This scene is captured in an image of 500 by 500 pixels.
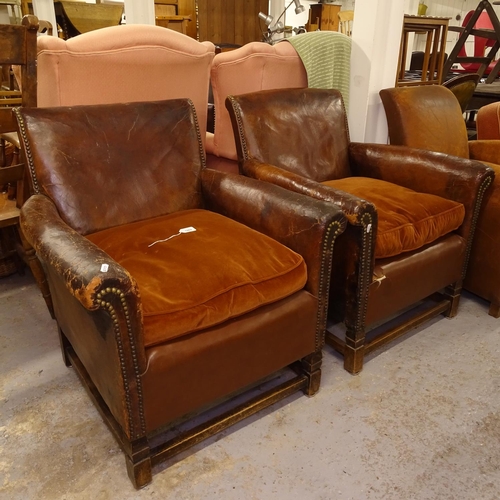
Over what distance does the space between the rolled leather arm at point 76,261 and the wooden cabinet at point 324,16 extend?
6.48 metres

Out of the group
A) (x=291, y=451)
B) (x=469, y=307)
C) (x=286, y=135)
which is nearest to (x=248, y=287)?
(x=291, y=451)

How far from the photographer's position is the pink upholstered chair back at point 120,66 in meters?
1.69

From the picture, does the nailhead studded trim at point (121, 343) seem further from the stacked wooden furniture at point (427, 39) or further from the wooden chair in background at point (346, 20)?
the wooden chair in background at point (346, 20)

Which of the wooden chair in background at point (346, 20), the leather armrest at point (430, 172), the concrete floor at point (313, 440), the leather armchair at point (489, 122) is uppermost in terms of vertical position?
the wooden chair in background at point (346, 20)

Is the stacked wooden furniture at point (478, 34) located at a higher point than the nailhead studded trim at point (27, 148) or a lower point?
higher

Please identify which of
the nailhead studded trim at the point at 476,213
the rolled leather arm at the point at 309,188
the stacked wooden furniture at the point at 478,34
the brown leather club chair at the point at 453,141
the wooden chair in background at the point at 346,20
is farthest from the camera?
the wooden chair in background at the point at 346,20

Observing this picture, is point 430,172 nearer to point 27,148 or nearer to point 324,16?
point 27,148

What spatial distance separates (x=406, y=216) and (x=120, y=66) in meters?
1.23

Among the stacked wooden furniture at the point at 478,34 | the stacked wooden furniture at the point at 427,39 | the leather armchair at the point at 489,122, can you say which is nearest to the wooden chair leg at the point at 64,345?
the stacked wooden furniture at the point at 427,39

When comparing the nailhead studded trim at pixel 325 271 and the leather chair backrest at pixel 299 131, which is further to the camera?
the leather chair backrest at pixel 299 131

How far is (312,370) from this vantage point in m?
1.51

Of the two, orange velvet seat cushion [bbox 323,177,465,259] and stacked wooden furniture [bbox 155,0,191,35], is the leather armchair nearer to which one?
orange velvet seat cushion [bbox 323,177,465,259]

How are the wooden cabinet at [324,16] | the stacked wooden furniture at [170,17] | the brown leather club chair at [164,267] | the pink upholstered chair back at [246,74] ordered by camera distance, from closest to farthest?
the brown leather club chair at [164,267], the pink upholstered chair back at [246,74], the stacked wooden furniture at [170,17], the wooden cabinet at [324,16]

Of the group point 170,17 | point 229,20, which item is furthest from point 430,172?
point 229,20
